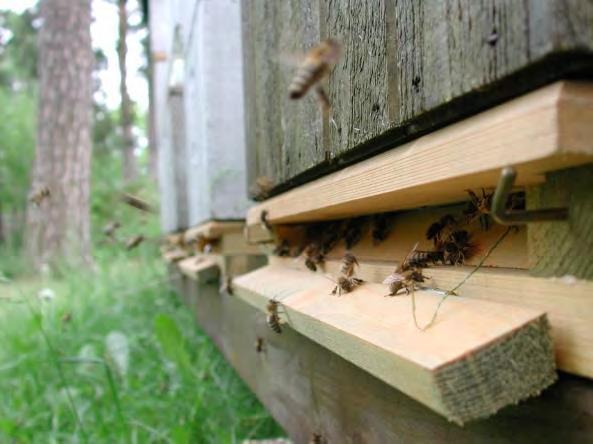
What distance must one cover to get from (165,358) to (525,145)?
3068mm

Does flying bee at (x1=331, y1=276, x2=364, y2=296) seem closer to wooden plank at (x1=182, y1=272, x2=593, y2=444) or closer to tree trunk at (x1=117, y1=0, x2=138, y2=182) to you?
wooden plank at (x1=182, y1=272, x2=593, y2=444)

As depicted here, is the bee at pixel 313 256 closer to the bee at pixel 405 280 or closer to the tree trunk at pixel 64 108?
the bee at pixel 405 280

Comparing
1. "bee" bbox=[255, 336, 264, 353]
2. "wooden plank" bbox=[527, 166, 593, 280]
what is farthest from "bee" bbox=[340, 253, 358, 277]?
"bee" bbox=[255, 336, 264, 353]

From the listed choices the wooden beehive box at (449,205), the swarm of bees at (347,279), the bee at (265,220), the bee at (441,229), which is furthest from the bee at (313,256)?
the bee at (441,229)

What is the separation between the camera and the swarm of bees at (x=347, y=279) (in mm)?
1398

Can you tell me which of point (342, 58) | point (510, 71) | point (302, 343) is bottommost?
point (302, 343)

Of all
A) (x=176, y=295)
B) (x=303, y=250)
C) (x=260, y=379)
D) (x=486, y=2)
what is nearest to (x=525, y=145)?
(x=486, y=2)

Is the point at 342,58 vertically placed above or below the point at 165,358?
above

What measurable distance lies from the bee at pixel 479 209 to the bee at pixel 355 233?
0.54 meters

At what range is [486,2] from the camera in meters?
0.80

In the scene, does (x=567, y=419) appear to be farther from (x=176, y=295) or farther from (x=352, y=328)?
(x=176, y=295)

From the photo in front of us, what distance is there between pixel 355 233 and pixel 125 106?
63.5 feet

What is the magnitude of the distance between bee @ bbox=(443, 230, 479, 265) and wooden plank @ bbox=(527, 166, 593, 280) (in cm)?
28

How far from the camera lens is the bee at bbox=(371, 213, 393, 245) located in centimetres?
160
